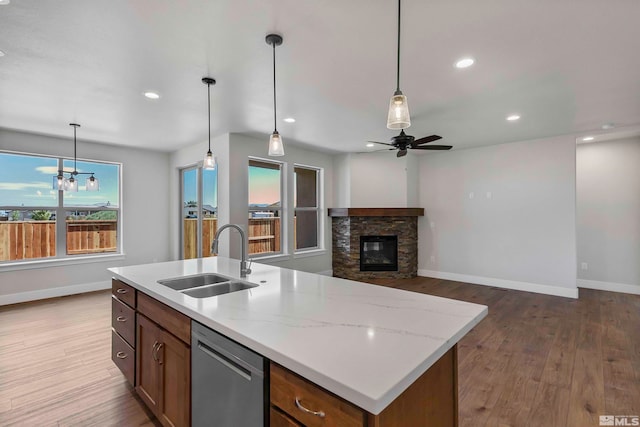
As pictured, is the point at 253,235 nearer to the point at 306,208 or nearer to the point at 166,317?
the point at 306,208

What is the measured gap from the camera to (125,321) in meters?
2.24

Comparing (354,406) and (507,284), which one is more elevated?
(354,406)

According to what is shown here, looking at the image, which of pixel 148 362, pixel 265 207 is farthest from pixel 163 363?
pixel 265 207

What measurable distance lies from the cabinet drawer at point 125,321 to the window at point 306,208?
369 centimetres

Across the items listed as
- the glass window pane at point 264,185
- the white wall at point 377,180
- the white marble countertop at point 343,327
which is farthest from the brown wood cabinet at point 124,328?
the white wall at point 377,180

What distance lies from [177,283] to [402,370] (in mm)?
1865

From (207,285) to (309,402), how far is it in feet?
4.62

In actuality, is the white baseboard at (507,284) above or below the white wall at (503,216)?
below

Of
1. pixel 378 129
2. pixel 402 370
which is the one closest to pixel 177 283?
pixel 402 370

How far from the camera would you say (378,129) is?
14.9 feet

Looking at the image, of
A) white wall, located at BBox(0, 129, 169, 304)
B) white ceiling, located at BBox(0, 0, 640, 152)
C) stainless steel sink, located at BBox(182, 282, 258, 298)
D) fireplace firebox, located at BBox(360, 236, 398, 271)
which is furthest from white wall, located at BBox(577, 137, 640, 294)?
white wall, located at BBox(0, 129, 169, 304)

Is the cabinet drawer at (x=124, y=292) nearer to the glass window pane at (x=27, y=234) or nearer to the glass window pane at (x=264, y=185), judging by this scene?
the glass window pane at (x=264, y=185)

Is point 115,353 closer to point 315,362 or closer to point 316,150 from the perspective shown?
point 315,362

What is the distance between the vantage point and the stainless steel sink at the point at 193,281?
7.34 ft
